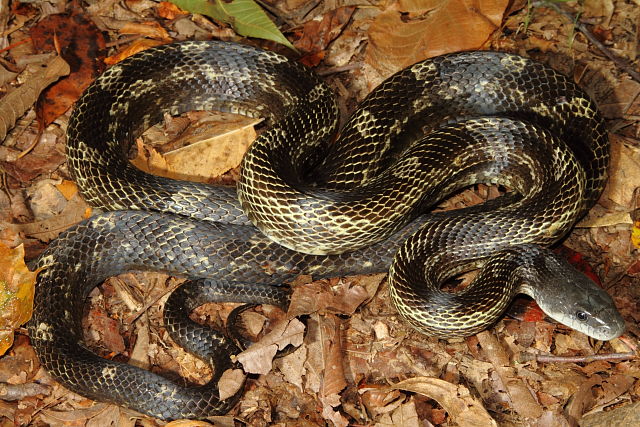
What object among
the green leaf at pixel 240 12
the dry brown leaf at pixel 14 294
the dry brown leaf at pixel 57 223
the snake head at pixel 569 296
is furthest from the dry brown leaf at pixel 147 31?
the snake head at pixel 569 296

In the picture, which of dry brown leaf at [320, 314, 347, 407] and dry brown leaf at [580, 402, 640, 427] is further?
dry brown leaf at [320, 314, 347, 407]

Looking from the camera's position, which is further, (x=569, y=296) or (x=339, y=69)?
(x=339, y=69)

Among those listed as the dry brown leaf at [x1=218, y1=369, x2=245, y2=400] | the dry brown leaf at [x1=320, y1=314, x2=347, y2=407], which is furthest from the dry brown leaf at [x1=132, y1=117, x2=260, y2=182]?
the dry brown leaf at [x1=218, y1=369, x2=245, y2=400]

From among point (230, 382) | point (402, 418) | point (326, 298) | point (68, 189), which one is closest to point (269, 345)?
point (230, 382)

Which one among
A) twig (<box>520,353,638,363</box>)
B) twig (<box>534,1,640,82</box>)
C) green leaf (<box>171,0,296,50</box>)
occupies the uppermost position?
twig (<box>534,1,640,82</box>)

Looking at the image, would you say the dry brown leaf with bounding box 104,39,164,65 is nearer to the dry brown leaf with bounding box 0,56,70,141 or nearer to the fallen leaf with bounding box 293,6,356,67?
the dry brown leaf with bounding box 0,56,70,141

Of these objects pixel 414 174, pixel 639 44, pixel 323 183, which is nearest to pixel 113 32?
pixel 323 183

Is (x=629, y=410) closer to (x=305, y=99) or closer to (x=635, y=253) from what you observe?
(x=635, y=253)

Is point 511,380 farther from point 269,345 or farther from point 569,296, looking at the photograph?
point 269,345
